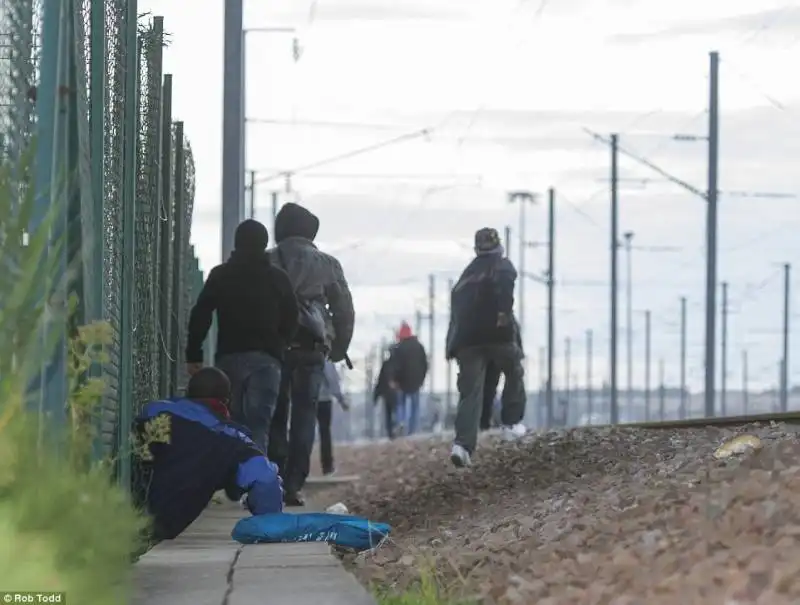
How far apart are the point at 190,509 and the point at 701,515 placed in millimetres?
2860

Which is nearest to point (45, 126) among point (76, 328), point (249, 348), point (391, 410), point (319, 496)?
point (76, 328)

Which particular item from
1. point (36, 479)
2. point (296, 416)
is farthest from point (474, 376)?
point (36, 479)

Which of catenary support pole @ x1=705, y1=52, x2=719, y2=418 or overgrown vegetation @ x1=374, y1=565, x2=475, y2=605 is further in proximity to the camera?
catenary support pole @ x1=705, y1=52, x2=719, y2=418

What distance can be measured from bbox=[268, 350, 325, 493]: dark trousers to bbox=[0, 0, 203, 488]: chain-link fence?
72 cm

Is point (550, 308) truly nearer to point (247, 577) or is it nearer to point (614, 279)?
point (614, 279)

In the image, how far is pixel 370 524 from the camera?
8.30m

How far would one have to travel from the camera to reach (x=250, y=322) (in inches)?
431

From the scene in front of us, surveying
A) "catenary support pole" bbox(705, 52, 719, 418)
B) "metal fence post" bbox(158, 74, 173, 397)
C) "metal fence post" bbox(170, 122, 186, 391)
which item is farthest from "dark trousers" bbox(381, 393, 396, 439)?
"metal fence post" bbox(158, 74, 173, 397)

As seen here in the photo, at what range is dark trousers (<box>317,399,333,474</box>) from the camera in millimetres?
17406

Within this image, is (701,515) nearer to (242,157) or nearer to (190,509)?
(190,509)

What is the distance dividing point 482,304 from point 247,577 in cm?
789

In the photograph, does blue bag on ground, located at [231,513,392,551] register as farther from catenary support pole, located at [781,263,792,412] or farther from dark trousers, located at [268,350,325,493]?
catenary support pole, located at [781,263,792,412]

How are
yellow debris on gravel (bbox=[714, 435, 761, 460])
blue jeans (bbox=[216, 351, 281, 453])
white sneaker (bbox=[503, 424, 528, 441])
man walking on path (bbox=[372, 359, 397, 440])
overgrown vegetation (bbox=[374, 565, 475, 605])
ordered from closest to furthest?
overgrown vegetation (bbox=[374, 565, 475, 605]) → yellow debris on gravel (bbox=[714, 435, 761, 460]) → blue jeans (bbox=[216, 351, 281, 453]) → white sneaker (bbox=[503, 424, 528, 441]) → man walking on path (bbox=[372, 359, 397, 440])

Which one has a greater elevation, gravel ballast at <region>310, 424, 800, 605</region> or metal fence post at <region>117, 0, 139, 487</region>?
metal fence post at <region>117, 0, 139, 487</region>
